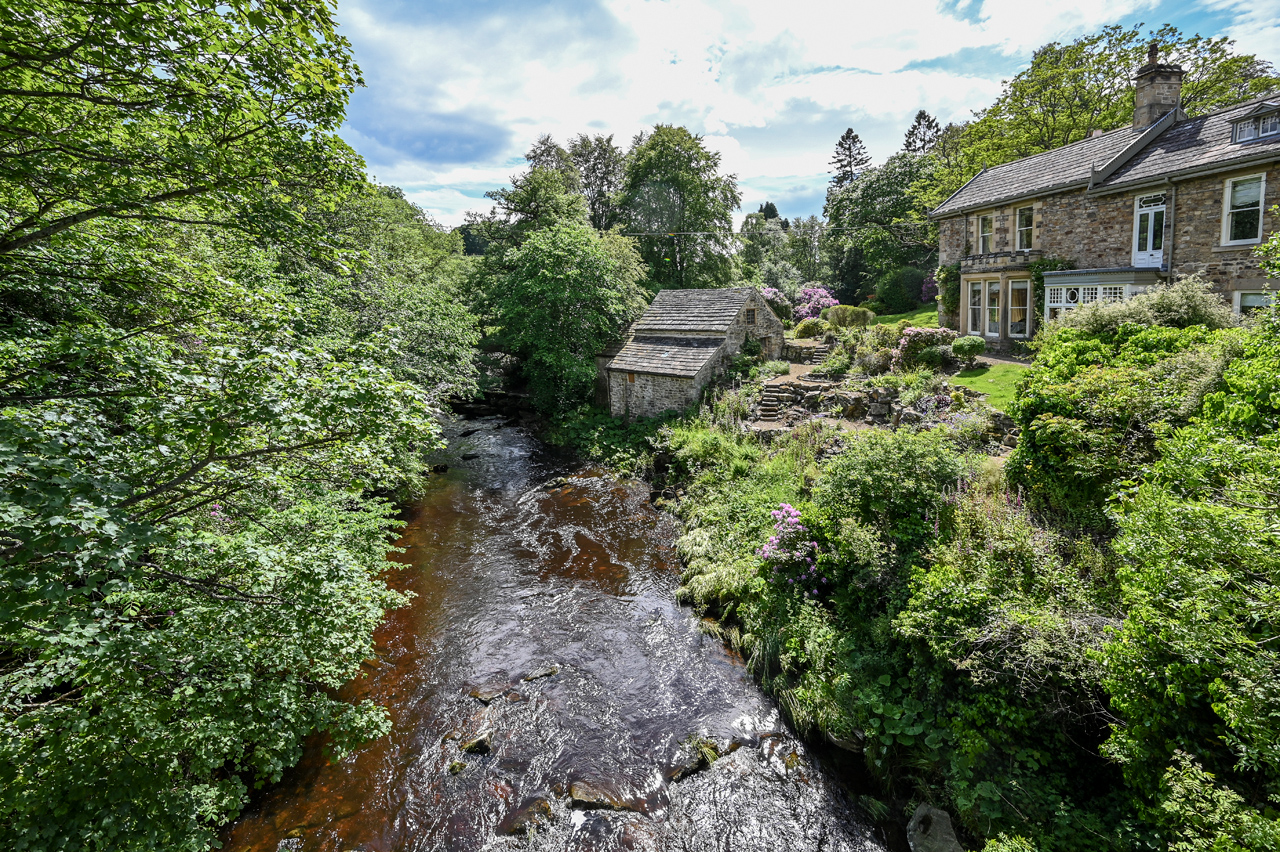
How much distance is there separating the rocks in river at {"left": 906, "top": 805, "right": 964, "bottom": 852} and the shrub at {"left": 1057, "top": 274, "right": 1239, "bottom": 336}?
30.9ft

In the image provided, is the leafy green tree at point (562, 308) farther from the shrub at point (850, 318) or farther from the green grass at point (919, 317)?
the green grass at point (919, 317)

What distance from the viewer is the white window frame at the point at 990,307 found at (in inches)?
860

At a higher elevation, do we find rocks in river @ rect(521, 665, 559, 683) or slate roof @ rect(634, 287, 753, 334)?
slate roof @ rect(634, 287, 753, 334)

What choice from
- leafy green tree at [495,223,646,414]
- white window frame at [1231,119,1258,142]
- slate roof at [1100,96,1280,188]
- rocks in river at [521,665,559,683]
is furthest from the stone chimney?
rocks in river at [521,665,559,683]

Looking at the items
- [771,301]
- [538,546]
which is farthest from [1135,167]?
[538,546]

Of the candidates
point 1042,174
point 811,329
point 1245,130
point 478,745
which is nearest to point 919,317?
point 811,329

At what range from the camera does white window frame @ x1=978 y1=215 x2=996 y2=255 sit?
22766 millimetres

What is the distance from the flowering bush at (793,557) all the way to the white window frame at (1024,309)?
16841mm

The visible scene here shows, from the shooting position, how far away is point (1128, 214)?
1797 cm

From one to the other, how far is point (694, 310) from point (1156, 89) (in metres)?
18.1

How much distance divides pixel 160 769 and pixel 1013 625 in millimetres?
8474

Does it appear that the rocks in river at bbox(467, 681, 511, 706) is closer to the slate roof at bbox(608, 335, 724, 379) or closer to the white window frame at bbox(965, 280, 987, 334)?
the slate roof at bbox(608, 335, 724, 379)

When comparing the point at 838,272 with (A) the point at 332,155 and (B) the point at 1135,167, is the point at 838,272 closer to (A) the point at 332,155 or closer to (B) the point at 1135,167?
(B) the point at 1135,167

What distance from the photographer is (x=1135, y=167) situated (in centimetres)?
1805
